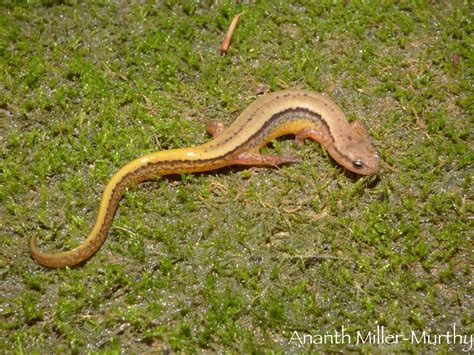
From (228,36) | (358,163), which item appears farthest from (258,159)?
(228,36)

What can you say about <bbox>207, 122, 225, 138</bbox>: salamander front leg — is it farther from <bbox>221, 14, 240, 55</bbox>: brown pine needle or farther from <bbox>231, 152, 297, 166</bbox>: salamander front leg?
<bbox>221, 14, 240, 55</bbox>: brown pine needle

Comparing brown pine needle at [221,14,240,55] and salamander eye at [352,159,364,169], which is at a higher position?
brown pine needle at [221,14,240,55]

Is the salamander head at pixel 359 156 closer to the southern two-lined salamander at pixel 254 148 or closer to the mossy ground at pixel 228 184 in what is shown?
the southern two-lined salamander at pixel 254 148

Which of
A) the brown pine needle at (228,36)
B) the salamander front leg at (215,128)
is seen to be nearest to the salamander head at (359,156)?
the salamander front leg at (215,128)

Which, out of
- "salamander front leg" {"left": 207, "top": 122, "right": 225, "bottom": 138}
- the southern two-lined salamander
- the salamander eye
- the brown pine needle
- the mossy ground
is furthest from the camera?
the brown pine needle

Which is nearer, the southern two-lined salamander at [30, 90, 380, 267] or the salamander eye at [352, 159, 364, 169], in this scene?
the southern two-lined salamander at [30, 90, 380, 267]

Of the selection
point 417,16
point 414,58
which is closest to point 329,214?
point 414,58

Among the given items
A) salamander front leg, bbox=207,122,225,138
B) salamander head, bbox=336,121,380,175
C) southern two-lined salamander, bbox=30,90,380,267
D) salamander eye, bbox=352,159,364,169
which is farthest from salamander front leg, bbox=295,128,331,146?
salamander front leg, bbox=207,122,225,138

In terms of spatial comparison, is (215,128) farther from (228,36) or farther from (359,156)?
(359,156)
